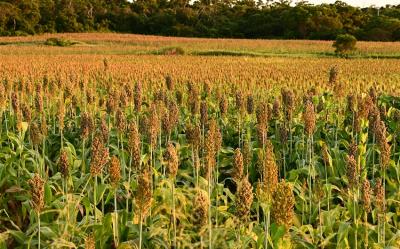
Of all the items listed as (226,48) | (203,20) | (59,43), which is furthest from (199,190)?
(203,20)

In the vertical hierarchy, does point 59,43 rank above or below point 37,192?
below

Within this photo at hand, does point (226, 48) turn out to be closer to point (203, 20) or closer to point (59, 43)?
point (59, 43)

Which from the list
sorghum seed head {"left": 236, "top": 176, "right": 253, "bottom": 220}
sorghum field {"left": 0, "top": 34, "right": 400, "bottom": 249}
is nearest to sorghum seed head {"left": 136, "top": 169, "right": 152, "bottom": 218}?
sorghum field {"left": 0, "top": 34, "right": 400, "bottom": 249}

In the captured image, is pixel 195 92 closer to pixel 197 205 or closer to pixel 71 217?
pixel 71 217

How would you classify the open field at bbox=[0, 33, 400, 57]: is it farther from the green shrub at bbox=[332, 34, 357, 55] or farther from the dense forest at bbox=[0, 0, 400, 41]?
the dense forest at bbox=[0, 0, 400, 41]

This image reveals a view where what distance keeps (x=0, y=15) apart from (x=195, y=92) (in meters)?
62.6

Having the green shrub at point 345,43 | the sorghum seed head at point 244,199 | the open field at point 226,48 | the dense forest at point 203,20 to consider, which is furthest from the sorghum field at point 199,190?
the dense forest at point 203,20

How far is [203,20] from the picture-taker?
75.4m

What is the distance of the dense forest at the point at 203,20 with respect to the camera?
2341 inches

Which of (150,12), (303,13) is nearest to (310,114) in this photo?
(303,13)

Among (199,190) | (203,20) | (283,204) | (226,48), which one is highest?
(203,20)

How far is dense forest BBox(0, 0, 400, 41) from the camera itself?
5947 cm

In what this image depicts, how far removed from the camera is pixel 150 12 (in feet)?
266

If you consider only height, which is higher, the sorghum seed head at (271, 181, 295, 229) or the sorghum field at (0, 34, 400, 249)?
the sorghum seed head at (271, 181, 295, 229)
